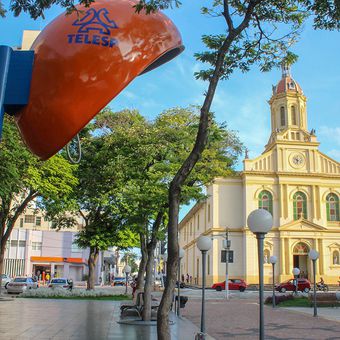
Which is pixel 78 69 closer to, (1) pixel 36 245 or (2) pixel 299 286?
(2) pixel 299 286

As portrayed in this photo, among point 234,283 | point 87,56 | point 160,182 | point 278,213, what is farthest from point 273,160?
point 87,56

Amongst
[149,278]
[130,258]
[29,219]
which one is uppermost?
[29,219]

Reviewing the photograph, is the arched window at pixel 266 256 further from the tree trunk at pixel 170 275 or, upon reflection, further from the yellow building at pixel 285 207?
the tree trunk at pixel 170 275

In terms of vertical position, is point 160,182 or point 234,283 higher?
point 160,182

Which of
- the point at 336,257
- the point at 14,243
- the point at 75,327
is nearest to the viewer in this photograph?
the point at 75,327

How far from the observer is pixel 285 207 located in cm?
5428

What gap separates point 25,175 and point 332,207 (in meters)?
46.0

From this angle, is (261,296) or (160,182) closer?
(261,296)

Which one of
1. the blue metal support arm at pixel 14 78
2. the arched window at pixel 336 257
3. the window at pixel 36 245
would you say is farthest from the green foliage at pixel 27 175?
the window at pixel 36 245

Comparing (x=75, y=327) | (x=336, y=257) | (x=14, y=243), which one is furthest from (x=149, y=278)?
(x=14, y=243)

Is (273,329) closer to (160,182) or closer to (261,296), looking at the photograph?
(160,182)

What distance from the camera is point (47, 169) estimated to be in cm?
1797

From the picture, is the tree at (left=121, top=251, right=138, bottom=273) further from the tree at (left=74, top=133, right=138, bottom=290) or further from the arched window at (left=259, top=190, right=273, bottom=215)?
the tree at (left=74, top=133, right=138, bottom=290)

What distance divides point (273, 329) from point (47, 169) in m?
9.89
